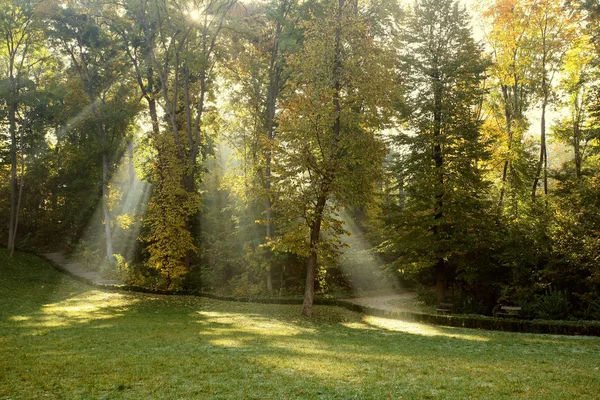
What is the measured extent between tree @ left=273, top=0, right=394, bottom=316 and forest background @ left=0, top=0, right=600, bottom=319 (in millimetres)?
93

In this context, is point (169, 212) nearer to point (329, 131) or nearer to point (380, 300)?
point (329, 131)

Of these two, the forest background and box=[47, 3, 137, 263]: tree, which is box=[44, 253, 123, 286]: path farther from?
box=[47, 3, 137, 263]: tree

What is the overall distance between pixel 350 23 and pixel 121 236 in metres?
28.2

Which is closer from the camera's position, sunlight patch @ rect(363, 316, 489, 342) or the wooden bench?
sunlight patch @ rect(363, 316, 489, 342)

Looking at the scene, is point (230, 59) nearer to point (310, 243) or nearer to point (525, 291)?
point (310, 243)

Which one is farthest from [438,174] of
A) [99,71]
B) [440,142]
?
[99,71]

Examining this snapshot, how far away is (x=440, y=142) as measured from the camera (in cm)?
2362

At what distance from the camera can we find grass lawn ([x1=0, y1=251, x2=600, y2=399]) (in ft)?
25.1

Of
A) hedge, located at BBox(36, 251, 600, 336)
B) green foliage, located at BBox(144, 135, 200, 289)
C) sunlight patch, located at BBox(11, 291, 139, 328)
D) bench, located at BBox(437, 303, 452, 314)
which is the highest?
green foliage, located at BBox(144, 135, 200, 289)

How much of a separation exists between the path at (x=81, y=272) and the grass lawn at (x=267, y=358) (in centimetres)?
1052

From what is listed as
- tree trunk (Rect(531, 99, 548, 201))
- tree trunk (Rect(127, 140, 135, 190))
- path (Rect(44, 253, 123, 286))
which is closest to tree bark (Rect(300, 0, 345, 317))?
tree trunk (Rect(531, 99, 548, 201))

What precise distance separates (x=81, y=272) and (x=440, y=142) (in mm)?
27584

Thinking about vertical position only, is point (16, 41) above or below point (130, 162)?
above

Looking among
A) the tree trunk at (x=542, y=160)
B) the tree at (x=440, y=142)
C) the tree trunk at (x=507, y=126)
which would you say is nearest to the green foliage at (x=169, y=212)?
the tree at (x=440, y=142)
